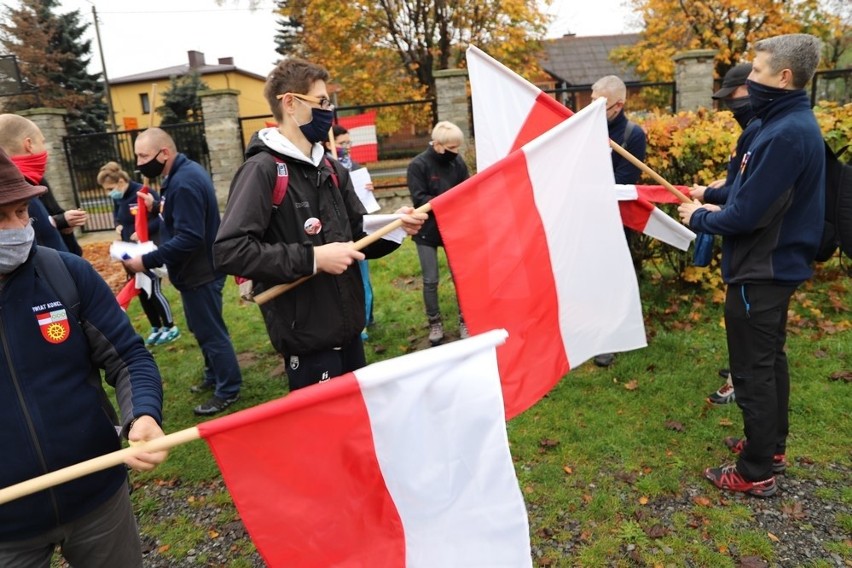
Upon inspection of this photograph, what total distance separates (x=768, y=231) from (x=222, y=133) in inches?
504

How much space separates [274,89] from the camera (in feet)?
10.2

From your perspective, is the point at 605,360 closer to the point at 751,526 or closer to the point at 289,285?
the point at 751,526

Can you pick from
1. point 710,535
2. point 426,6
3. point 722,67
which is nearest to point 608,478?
point 710,535

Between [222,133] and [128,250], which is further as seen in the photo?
[222,133]

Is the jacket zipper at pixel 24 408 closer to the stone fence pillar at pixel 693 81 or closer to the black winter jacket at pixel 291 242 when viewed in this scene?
the black winter jacket at pixel 291 242

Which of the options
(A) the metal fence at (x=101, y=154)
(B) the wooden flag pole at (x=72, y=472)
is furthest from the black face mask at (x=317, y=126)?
(A) the metal fence at (x=101, y=154)

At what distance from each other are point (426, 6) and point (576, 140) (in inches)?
737

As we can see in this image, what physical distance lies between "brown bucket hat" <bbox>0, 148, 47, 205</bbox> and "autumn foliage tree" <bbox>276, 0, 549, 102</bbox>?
1960 cm

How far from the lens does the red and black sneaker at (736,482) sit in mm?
3637

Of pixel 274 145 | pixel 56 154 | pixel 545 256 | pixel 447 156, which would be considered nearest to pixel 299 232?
pixel 274 145

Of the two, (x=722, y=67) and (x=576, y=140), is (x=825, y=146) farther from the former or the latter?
(x=722, y=67)

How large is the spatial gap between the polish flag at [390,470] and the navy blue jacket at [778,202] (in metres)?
1.91

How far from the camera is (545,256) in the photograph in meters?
3.29

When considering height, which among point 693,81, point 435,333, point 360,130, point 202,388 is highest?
point 693,81
